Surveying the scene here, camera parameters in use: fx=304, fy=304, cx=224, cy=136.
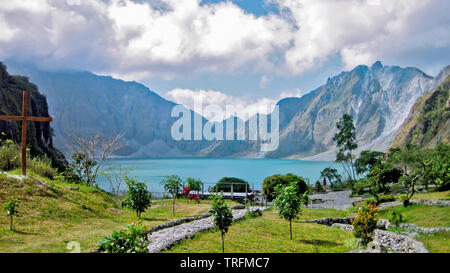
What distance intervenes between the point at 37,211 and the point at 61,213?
621mm

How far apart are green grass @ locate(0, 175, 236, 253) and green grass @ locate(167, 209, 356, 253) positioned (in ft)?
7.78

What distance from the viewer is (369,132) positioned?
19362cm

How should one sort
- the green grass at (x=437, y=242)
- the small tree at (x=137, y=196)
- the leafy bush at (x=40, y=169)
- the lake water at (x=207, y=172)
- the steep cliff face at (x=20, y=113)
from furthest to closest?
the lake water at (x=207, y=172)
the steep cliff face at (x=20, y=113)
the leafy bush at (x=40, y=169)
the small tree at (x=137, y=196)
the green grass at (x=437, y=242)

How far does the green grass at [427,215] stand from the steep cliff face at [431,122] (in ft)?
203

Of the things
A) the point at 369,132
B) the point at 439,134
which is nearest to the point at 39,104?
the point at 439,134

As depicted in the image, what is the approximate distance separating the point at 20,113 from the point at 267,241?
3841cm

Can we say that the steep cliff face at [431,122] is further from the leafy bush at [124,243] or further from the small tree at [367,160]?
the leafy bush at [124,243]

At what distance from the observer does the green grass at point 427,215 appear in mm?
12727

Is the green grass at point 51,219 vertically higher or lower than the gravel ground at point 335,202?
higher

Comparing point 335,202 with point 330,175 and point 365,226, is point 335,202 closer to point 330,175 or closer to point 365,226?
point 330,175

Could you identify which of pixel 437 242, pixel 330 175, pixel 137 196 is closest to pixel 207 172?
pixel 330 175

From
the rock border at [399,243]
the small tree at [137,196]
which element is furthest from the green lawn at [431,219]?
the small tree at [137,196]

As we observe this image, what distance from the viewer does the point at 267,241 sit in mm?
8570
